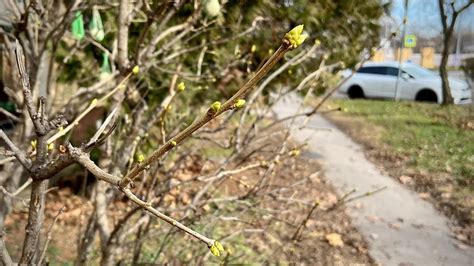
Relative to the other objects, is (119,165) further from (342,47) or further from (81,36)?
(342,47)

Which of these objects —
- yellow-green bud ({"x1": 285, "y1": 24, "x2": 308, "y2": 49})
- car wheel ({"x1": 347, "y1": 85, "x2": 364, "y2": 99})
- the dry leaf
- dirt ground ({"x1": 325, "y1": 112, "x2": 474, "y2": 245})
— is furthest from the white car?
yellow-green bud ({"x1": 285, "y1": 24, "x2": 308, "y2": 49})

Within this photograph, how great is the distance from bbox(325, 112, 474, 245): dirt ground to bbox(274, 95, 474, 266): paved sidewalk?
0.10 ft

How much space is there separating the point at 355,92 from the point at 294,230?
1.00m

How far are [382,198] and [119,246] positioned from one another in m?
1.08

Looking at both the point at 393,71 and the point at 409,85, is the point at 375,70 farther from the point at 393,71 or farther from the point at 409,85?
the point at 409,85

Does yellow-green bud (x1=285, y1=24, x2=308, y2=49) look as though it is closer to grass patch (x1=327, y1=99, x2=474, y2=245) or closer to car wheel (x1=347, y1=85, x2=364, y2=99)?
grass patch (x1=327, y1=99, x2=474, y2=245)

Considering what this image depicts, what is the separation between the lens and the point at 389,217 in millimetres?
1760

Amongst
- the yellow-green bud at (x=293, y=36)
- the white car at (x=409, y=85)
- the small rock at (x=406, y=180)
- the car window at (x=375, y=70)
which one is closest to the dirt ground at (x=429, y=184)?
the small rock at (x=406, y=180)

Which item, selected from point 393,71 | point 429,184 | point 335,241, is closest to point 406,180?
point 429,184

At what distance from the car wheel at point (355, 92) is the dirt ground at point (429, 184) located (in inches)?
14.3

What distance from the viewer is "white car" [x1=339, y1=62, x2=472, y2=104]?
3.78ft

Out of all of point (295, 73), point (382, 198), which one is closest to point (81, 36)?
point (295, 73)

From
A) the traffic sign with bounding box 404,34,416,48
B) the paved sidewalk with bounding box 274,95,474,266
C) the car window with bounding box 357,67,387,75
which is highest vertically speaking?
the traffic sign with bounding box 404,34,416,48

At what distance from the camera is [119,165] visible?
76.2 inches
